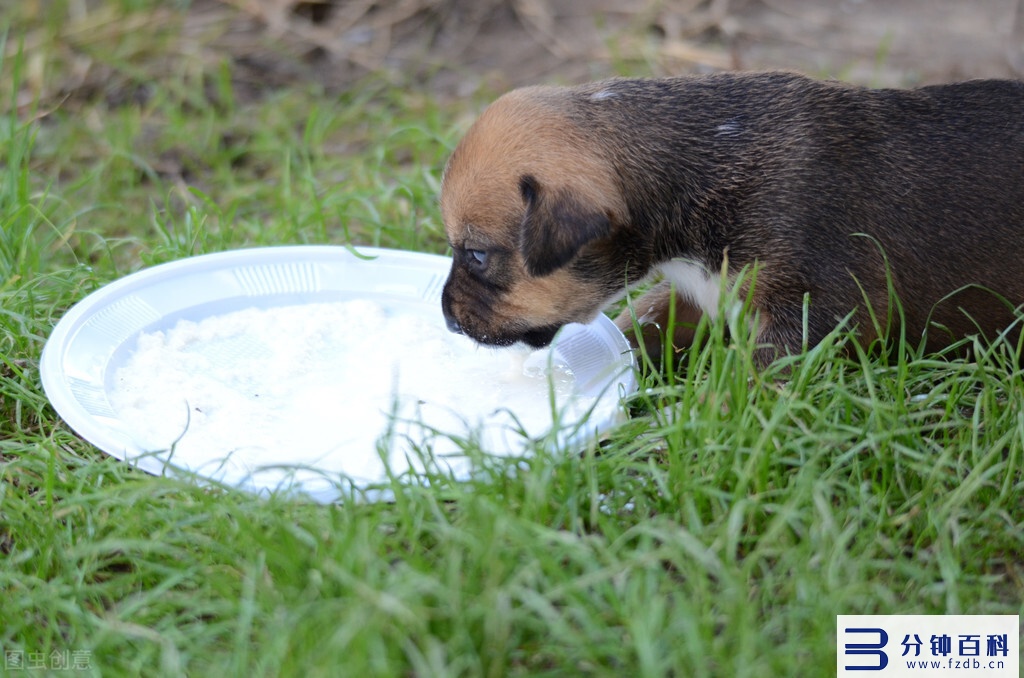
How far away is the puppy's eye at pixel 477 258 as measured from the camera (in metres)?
3.90

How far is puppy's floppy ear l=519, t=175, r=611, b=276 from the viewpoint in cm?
363

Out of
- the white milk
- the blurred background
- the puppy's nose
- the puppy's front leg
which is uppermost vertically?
the blurred background

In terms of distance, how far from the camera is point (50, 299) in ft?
15.6

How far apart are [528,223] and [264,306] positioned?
1.51m

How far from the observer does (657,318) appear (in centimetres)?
472

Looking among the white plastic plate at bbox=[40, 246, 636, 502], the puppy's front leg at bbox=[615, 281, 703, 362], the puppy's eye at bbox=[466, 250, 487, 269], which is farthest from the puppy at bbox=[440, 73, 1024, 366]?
the puppy's front leg at bbox=[615, 281, 703, 362]

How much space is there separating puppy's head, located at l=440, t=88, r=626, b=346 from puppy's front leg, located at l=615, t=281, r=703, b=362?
684 mm

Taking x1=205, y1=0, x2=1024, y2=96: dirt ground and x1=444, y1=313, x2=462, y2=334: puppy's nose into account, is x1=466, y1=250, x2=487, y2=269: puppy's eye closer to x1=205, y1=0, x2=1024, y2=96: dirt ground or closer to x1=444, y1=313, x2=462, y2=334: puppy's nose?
x1=444, y1=313, x2=462, y2=334: puppy's nose

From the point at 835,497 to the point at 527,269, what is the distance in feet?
4.02

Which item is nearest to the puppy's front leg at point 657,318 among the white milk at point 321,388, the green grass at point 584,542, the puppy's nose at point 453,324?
the white milk at point 321,388

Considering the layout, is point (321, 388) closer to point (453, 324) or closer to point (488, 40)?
point (453, 324)

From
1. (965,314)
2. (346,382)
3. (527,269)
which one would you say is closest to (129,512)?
Answer: (346,382)

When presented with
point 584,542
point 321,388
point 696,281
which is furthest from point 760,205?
point 321,388

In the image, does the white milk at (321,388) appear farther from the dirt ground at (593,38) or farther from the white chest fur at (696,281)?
the dirt ground at (593,38)
